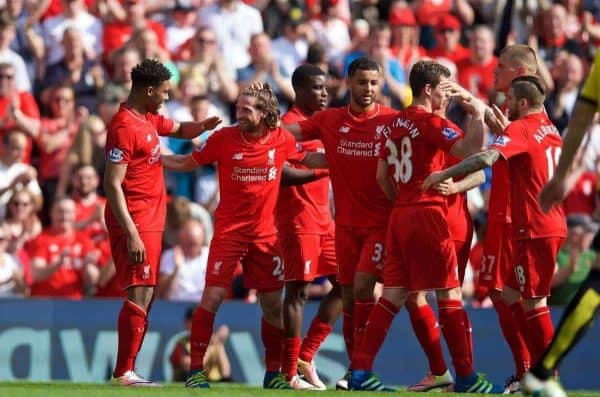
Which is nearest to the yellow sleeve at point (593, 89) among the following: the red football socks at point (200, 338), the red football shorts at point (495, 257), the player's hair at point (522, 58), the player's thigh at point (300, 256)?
the red football shorts at point (495, 257)

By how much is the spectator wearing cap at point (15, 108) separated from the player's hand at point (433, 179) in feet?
25.2

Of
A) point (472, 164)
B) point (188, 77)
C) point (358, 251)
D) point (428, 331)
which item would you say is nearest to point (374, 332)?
point (428, 331)

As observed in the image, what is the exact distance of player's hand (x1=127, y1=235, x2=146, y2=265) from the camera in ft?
40.0

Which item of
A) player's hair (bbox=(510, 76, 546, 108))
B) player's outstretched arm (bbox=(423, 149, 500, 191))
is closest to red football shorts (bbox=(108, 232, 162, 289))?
player's outstretched arm (bbox=(423, 149, 500, 191))

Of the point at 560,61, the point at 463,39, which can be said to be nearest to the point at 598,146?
the point at 560,61

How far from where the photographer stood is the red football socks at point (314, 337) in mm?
13539

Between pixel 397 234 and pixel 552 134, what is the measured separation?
54.4 inches

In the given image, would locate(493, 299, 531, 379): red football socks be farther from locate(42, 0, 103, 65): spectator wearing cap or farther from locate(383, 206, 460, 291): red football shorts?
locate(42, 0, 103, 65): spectator wearing cap

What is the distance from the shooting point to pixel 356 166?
13.0 meters

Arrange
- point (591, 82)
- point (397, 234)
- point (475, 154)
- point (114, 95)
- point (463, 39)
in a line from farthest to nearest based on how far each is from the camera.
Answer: point (463, 39)
point (114, 95)
point (397, 234)
point (475, 154)
point (591, 82)

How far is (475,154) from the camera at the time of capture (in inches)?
445

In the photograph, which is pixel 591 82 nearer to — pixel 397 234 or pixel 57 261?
pixel 397 234

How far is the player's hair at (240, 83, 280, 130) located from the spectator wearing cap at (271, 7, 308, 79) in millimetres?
7168

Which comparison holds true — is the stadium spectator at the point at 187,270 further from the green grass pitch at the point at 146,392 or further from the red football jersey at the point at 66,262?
the green grass pitch at the point at 146,392
